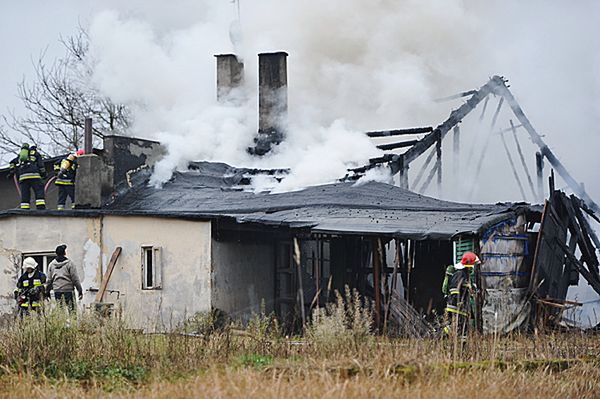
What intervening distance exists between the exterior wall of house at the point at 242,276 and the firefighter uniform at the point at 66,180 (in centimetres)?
466

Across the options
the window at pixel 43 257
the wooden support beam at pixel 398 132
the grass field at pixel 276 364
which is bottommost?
the grass field at pixel 276 364

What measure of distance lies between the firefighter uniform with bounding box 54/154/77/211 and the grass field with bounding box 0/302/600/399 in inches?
399

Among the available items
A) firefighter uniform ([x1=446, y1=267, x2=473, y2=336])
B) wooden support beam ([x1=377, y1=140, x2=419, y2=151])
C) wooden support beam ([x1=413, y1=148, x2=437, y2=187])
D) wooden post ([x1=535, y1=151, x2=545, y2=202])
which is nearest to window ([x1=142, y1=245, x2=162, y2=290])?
firefighter uniform ([x1=446, y1=267, x2=473, y2=336])

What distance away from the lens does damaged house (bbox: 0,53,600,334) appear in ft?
58.0

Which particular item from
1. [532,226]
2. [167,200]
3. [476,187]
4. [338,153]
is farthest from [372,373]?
[476,187]

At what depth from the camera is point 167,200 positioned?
21938 mm

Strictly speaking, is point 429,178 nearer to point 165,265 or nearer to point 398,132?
point 398,132

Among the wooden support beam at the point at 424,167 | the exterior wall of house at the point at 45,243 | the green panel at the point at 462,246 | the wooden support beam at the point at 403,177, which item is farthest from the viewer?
the wooden support beam at the point at 424,167

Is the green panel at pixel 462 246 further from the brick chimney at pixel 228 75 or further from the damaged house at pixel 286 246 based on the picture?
the brick chimney at pixel 228 75

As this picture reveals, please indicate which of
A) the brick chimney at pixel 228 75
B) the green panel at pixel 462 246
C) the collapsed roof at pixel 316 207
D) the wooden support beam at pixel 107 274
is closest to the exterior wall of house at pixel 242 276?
the collapsed roof at pixel 316 207

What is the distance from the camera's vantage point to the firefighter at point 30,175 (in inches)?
891

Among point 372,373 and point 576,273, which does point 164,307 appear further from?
point 372,373

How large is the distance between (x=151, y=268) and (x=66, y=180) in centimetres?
404

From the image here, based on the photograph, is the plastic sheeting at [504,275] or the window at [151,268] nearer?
the plastic sheeting at [504,275]
